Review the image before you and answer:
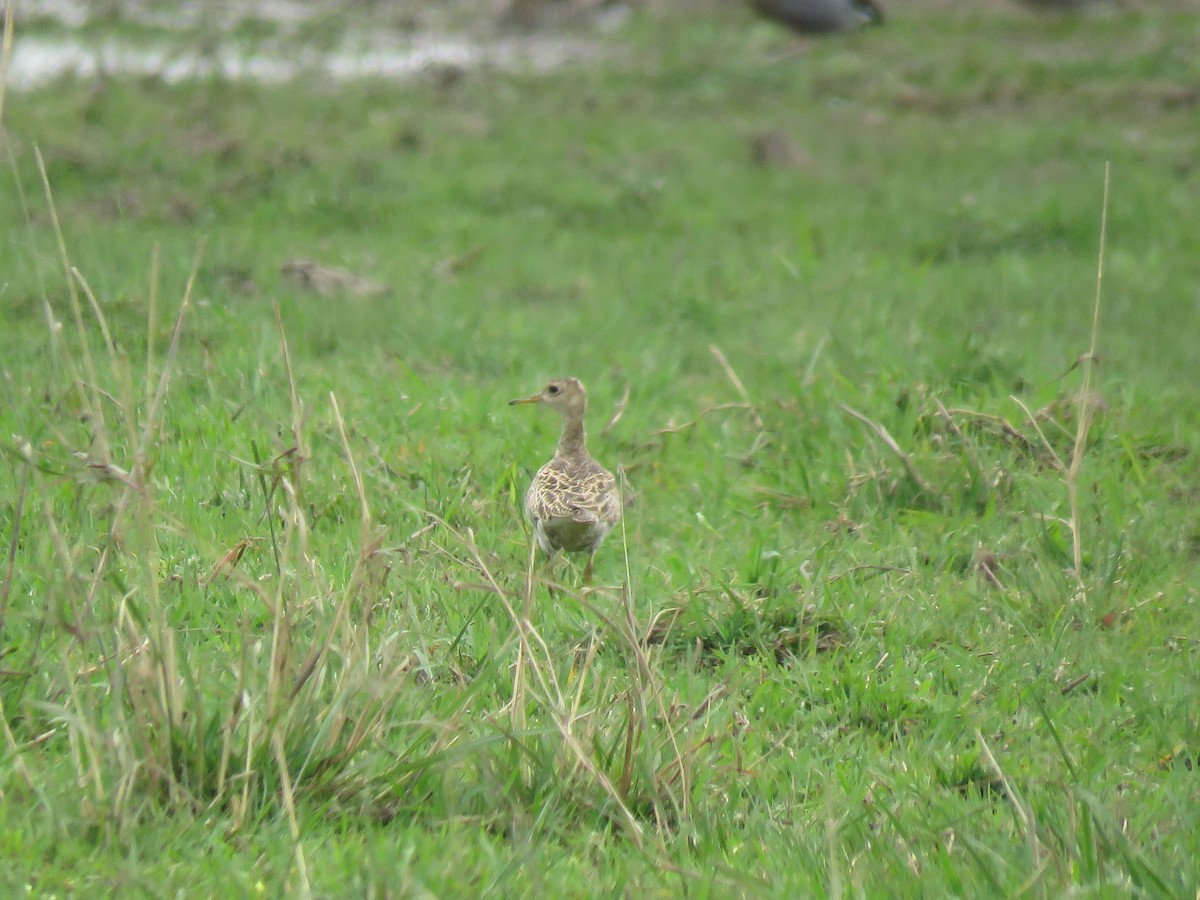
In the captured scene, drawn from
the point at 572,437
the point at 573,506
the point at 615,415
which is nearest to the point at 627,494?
the point at 572,437

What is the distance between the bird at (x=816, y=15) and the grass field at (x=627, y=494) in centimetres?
329

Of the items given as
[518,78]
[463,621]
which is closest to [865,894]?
[463,621]

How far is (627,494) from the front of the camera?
628 cm

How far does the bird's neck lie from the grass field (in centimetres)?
24

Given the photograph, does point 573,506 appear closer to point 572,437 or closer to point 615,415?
point 572,437

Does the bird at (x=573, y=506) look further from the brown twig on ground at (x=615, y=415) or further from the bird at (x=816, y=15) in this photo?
the bird at (x=816, y=15)

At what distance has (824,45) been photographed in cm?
1591

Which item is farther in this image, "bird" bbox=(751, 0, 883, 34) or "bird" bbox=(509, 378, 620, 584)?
"bird" bbox=(751, 0, 883, 34)

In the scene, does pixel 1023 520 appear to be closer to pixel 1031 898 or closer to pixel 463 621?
pixel 463 621

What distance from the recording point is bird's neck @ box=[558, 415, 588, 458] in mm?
5988

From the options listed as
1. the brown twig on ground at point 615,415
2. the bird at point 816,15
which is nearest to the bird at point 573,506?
Answer: the brown twig on ground at point 615,415

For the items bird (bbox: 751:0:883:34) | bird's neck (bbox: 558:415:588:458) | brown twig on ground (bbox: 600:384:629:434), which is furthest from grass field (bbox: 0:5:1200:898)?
bird (bbox: 751:0:883:34)

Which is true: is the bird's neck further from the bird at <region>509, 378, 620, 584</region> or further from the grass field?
the grass field

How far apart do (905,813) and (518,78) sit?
11.4m
